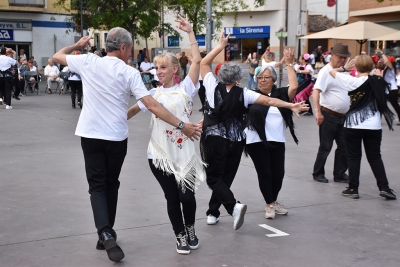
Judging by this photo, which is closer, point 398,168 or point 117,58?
point 117,58

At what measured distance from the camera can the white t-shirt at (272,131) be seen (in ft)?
19.3

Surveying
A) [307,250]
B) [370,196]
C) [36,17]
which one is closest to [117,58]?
[307,250]

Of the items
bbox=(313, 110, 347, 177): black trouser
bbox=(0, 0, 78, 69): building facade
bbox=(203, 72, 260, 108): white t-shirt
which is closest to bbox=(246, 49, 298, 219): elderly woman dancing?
bbox=(203, 72, 260, 108): white t-shirt

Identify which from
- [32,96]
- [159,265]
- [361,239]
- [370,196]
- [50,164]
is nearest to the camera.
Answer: [159,265]

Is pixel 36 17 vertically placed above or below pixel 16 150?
Answer: above

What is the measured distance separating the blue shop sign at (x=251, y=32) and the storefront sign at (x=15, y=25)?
2249cm

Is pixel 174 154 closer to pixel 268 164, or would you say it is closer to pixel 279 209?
pixel 268 164

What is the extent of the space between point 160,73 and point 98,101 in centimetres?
59

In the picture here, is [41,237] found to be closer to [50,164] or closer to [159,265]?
[159,265]

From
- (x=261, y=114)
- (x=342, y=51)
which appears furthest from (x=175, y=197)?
(x=342, y=51)

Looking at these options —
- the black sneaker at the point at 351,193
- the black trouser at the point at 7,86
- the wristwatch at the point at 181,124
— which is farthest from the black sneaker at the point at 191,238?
the black trouser at the point at 7,86

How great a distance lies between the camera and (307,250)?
16.4 ft

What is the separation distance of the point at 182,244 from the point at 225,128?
1.19 meters

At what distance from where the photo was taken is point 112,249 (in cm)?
447
